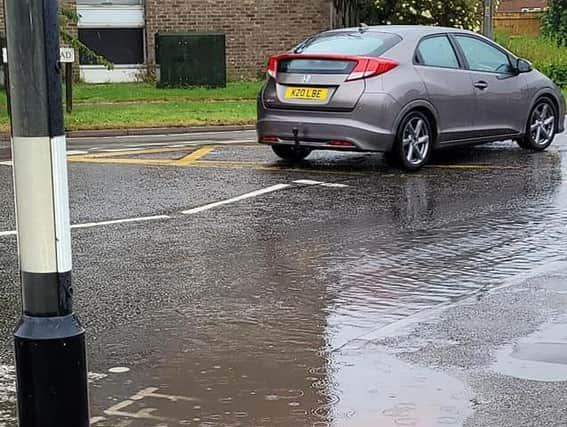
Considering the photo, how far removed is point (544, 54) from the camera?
33.1m

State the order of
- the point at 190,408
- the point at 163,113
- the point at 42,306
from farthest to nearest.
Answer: the point at 163,113
the point at 190,408
the point at 42,306

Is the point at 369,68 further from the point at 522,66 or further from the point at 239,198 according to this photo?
the point at 522,66

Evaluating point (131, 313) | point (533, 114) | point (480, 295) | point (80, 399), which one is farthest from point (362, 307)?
point (533, 114)

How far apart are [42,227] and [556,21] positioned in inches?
1554

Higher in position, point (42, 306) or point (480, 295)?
point (42, 306)

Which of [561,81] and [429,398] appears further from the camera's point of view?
[561,81]

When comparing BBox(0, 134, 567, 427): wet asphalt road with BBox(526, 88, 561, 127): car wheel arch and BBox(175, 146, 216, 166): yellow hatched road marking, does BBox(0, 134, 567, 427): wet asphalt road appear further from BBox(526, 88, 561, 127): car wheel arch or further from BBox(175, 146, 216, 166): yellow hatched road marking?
BBox(526, 88, 561, 127): car wheel arch

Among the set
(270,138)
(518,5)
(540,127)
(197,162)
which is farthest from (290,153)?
(518,5)

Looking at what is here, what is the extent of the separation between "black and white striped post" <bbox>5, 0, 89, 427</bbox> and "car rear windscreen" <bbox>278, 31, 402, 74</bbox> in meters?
8.42

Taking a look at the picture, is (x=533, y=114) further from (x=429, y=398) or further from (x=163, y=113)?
(x=429, y=398)

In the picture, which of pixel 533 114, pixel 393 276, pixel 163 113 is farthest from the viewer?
pixel 163 113

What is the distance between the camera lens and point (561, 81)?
28.9 meters

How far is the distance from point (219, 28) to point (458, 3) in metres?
6.03

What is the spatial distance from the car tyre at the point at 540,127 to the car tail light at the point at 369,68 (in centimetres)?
273
